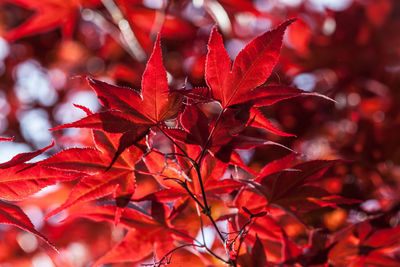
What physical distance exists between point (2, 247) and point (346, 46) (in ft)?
8.16

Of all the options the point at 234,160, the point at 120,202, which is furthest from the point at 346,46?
the point at 120,202

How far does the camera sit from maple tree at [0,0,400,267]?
583 millimetres

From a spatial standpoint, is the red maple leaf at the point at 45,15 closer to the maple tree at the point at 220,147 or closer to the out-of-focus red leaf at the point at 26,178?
the maple tree at the point at 220,147

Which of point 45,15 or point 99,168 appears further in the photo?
point 45,15

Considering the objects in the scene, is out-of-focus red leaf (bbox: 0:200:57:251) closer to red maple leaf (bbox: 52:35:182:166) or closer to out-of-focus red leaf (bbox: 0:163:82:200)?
out-of-focus red leaf (bbox: 0:163:82:200)

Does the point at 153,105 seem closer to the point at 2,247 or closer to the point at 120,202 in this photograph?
the point at 120,202

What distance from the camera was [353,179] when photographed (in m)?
1.46

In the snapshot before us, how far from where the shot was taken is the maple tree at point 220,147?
58 centimetres

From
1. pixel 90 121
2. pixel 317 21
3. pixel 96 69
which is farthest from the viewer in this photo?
pixel 96 69

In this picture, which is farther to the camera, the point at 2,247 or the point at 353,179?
the point at 2,247

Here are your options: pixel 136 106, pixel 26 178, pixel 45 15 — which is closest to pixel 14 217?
pixel 26 178

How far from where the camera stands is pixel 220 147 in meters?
0.62

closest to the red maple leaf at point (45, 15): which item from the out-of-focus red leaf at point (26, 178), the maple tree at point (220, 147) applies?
the maple tree at point (220, 147)

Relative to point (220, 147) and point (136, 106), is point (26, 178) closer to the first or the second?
point (136, 106)
